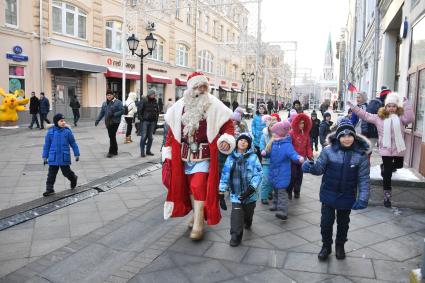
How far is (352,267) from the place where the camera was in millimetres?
3746

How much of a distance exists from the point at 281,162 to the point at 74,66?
17795mm

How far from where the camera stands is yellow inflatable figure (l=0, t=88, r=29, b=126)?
671 inches

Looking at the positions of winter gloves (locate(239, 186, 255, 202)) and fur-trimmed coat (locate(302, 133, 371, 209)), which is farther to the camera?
winter gloves (locate(239, 186, 255, 202))

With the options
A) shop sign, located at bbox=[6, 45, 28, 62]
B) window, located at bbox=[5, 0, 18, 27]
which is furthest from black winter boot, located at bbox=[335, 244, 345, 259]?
window, located at bbox=[5, 0, 18, 27]

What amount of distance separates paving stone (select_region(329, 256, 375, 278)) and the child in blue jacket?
104cm

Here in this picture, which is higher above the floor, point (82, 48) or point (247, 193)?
point (82, 48)

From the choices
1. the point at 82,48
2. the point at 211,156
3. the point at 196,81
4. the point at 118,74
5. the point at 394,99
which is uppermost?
the point at 82,48

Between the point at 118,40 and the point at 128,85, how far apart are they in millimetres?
3117

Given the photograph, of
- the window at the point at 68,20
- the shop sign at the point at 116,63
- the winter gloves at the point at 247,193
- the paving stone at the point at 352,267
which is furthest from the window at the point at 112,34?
the paving stone at the point at 352,267

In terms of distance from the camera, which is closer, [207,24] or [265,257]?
[265,257]

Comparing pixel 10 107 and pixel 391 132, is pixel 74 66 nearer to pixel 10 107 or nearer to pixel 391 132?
pixel 10 107

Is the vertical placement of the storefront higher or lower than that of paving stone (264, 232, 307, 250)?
higher

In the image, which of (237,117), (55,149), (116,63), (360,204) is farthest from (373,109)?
(116,63)

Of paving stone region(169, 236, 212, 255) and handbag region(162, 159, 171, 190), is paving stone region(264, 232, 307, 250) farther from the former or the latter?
handbag region(162, 159, 171, 190)
